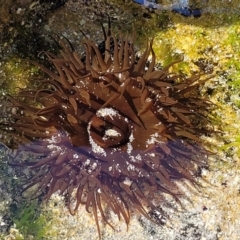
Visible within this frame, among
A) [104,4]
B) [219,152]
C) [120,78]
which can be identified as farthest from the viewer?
[104,4]

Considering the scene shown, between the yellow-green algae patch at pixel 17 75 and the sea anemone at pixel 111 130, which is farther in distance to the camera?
the yellow-green algae patch at pixel 17 75

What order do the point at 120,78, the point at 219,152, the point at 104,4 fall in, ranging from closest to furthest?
the point at 120,78 < the point at 219,152 < the point at 104,4

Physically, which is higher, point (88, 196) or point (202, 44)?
point (202, 44)

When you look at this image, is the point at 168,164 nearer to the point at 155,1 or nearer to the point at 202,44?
the point at 202,44

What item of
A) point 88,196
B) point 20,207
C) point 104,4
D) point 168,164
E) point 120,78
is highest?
point 104,4

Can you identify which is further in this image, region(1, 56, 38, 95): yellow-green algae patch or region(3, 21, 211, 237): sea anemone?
region(1, 56, 38, 95): yellow-green algae patch

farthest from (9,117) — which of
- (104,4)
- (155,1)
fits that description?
(155,1)

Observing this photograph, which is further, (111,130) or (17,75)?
(17,75)

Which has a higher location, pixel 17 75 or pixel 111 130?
pixel 17 75
